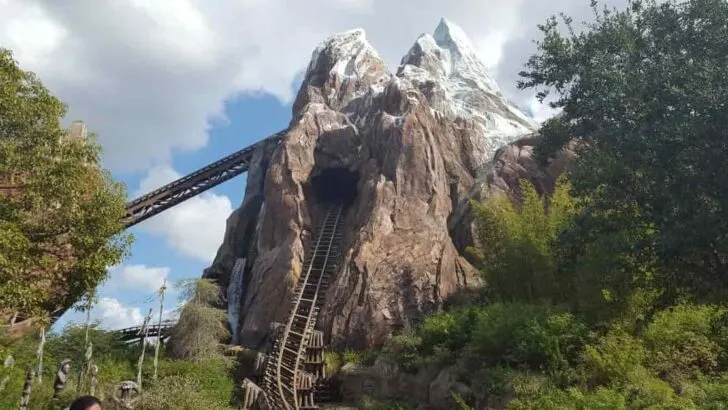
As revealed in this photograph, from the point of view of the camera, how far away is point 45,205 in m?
9.16

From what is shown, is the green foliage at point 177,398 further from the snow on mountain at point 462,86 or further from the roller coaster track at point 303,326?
the snow on mountain at point 462,86

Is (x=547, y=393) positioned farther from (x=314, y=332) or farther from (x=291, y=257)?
(x=291, y=257)

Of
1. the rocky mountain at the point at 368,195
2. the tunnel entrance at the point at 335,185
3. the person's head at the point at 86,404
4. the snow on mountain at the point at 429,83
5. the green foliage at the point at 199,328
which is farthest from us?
the snow on mountain at the point at 429,83

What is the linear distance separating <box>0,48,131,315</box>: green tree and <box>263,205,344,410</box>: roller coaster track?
20.3 feet

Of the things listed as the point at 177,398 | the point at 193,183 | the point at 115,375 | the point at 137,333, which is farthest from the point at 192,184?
the point at 177,398

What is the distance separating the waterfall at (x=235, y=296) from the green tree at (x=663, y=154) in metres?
14.0

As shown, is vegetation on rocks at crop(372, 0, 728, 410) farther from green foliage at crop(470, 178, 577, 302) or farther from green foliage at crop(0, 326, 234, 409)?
green foliage at crop(0, 326, 234, 409)

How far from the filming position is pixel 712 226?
8.50 m

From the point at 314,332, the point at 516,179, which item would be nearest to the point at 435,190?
the point at 516,179

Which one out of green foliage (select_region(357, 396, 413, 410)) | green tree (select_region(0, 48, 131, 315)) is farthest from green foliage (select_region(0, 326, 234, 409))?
green tree (select_region(0, 48, 131, 315))

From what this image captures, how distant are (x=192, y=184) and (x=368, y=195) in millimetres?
12782

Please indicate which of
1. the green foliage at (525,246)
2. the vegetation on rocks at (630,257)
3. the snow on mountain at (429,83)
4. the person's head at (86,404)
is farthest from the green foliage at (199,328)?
the person's head at (86,404)

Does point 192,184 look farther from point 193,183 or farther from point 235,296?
point 235,296

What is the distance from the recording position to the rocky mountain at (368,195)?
717 inches
